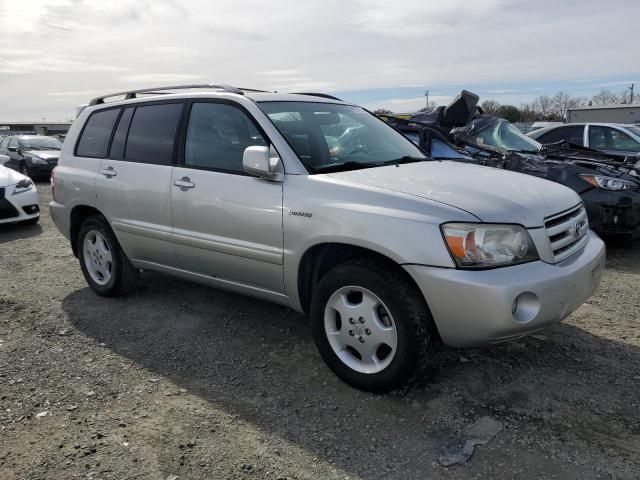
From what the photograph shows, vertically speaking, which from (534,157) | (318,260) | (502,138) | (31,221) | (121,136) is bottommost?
(31,221)

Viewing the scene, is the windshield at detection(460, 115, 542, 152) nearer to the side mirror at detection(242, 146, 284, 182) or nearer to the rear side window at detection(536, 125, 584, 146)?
the rear side window at detection(536, 125, 584, 146)

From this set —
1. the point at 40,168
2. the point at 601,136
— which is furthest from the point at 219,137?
the point at 40,168

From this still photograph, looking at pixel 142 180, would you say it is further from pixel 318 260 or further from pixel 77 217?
pixel 318 260

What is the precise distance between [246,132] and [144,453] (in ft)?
6.90

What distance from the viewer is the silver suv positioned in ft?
9.13

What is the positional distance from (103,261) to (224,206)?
1.91 metres

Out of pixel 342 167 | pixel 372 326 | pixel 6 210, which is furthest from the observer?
pixel 6 210

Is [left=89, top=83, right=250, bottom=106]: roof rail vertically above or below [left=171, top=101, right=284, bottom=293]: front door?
above

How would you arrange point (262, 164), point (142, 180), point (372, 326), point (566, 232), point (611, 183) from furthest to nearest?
point (611, 183)
point (142, 180)
point (262, 164)
point (566, 232)
point (372, 326)

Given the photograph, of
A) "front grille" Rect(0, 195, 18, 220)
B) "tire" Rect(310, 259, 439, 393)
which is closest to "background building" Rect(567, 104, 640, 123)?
"front grille" Rect(0, 195, 18, 220)

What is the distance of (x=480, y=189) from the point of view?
122 inches

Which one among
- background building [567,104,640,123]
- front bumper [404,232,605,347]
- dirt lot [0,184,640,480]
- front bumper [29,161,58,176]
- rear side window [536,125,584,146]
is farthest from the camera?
background building [567,104,640,123]

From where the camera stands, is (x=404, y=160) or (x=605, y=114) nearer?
(x=404, y=160)

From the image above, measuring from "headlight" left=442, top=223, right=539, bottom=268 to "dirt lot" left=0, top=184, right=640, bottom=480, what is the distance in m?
0.85
